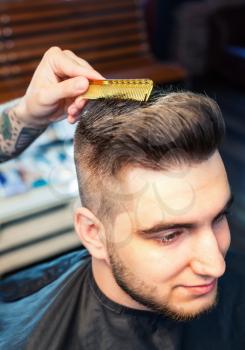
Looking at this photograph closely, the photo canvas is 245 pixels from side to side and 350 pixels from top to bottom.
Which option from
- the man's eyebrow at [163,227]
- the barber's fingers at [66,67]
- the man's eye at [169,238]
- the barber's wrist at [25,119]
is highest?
the barber's fingers at [66,67]

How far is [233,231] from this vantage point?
9.75 feet

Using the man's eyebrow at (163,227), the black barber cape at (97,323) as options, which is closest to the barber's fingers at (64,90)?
the man's eyebrow at (163,227)

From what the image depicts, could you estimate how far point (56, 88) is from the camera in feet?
4.04

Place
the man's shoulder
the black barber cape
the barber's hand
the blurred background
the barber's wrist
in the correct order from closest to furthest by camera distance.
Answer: the barber's hand, the black barber cape, the barber's wrist, the man's shoulder, the blurred background

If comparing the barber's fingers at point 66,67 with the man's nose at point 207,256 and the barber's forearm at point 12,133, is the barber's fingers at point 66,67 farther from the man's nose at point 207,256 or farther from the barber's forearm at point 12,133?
the man's nose at point 207,256

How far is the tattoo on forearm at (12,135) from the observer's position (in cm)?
155

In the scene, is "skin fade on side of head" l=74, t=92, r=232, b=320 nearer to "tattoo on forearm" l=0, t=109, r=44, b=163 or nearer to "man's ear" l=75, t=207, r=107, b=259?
"man's ear" l=75, t=207, r=107, b=259

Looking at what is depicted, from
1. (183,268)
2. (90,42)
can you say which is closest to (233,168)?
(90,42)

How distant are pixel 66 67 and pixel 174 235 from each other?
1.85 ft

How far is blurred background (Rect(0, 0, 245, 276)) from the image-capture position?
220 cm

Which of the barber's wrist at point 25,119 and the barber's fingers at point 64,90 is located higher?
the barber's fingers at point 64,90

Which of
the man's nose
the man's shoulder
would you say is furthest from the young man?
the man's shoulder

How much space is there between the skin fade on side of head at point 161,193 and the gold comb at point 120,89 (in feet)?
0.08

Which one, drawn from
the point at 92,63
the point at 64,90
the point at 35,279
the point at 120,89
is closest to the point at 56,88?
the point at 64,90
